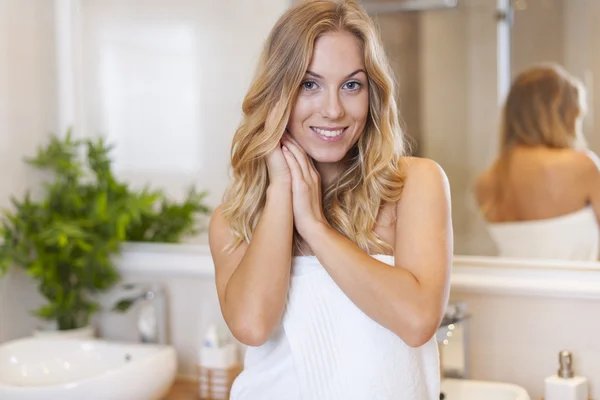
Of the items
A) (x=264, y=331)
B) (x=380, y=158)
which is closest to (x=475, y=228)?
(x=380, y=158)

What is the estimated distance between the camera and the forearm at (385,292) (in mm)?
1252

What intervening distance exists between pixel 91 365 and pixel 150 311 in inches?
8.2

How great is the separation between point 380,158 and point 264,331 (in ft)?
1.18

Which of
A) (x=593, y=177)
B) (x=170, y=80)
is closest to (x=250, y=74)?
(x=170, y=80)

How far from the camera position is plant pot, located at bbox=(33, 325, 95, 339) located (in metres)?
2.13

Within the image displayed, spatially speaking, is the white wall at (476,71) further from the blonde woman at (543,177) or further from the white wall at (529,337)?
the white wall at (529,337)

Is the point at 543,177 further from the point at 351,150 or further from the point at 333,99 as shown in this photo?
the point at 333,99

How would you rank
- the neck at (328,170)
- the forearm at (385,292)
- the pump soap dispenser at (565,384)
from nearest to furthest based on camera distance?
1. the forearm at (385,292)
2. the neck at (328,170)
3. the pump soap dispenser at (565,384)

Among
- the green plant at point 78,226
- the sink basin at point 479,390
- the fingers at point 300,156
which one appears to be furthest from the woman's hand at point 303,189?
the green plant at point 78,226

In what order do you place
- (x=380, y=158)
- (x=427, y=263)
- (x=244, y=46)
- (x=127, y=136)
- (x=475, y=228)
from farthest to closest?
(x=127, y=136), (x=244, y=46), (x=475, y=228), (x=380, y=158), (x=427, y=263)

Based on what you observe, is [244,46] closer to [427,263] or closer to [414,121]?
[414,121]

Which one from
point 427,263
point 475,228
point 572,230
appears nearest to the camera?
point 427,263

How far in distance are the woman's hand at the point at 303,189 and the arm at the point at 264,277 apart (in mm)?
18

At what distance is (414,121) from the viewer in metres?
1.95
